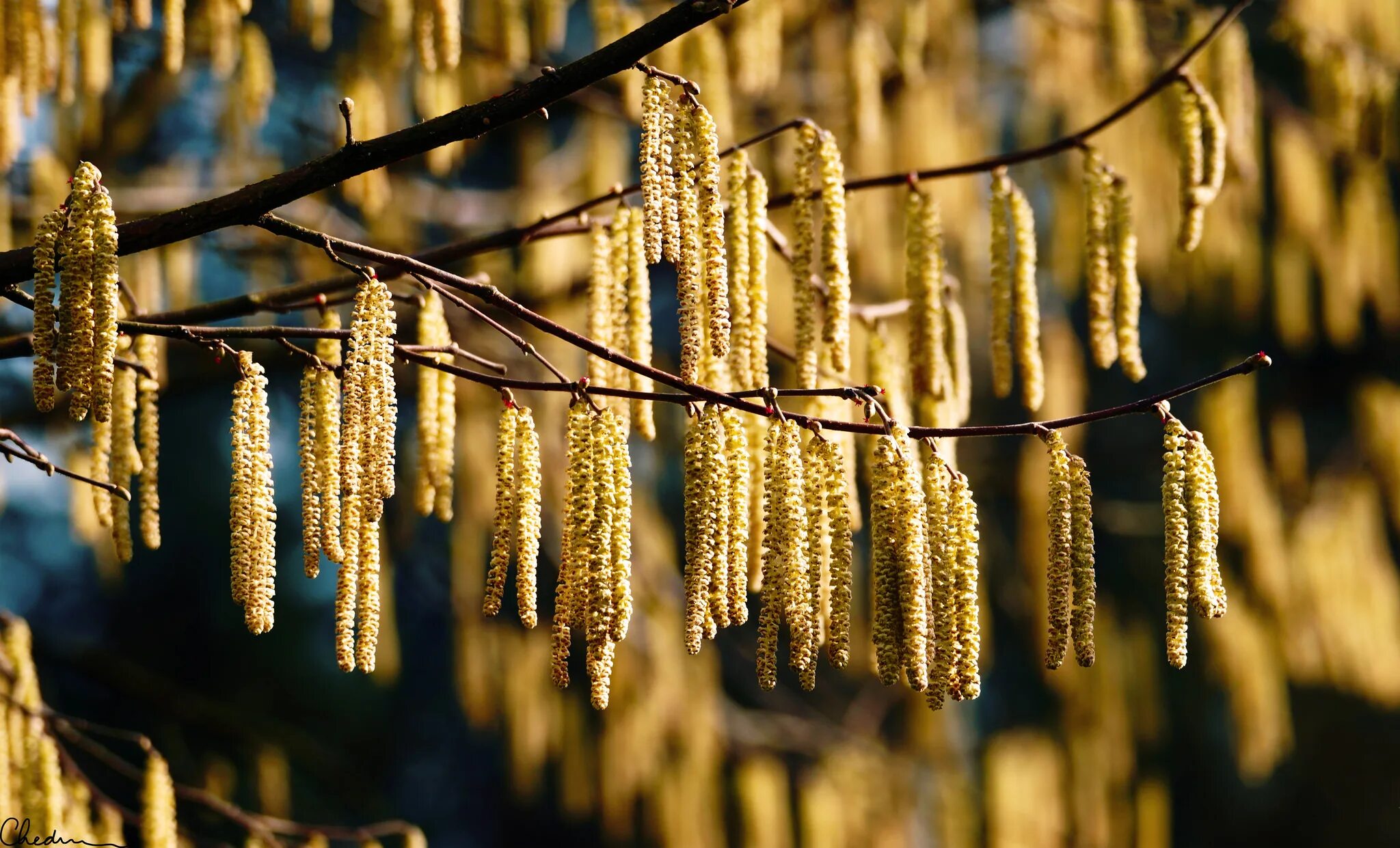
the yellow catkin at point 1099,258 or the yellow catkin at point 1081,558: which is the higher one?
the yellow catkin at point 1099,258

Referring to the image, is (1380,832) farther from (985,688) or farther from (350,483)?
(350,483)

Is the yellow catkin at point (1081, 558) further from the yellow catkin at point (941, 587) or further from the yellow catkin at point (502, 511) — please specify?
the yellow catkin at point (502, 511)

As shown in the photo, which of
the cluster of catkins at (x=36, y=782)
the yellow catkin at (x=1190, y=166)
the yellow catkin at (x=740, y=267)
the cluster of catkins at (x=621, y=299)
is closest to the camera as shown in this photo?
the yellow catkin at (x=740, y=267)

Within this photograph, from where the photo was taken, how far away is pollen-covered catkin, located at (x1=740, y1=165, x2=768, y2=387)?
4.40 ft

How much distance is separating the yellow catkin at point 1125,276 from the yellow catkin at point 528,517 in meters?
0.81

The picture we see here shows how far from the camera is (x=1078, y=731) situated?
4016 mm

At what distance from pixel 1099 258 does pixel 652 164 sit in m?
0.77

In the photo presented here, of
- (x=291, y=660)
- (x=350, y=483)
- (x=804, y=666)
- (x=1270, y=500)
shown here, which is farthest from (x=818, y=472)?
(x=291, y=660)

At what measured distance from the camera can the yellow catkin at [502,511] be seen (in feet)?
3.92

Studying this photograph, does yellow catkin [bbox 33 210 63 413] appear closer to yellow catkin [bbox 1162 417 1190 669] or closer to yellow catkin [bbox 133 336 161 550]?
yellow catkin [bbox 133 336 161 550]

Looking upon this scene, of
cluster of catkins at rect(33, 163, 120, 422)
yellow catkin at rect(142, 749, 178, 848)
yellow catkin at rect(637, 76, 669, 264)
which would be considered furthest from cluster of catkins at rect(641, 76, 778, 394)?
yellow catkin at rect(142, 749, 178, 848)

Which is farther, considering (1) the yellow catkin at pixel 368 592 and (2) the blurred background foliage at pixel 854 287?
(2) the blurred background foliage at pixel 854 287

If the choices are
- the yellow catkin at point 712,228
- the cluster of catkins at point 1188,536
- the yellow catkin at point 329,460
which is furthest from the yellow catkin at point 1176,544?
the yellow catkin at point 329,460

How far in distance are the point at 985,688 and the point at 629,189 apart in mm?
7705
